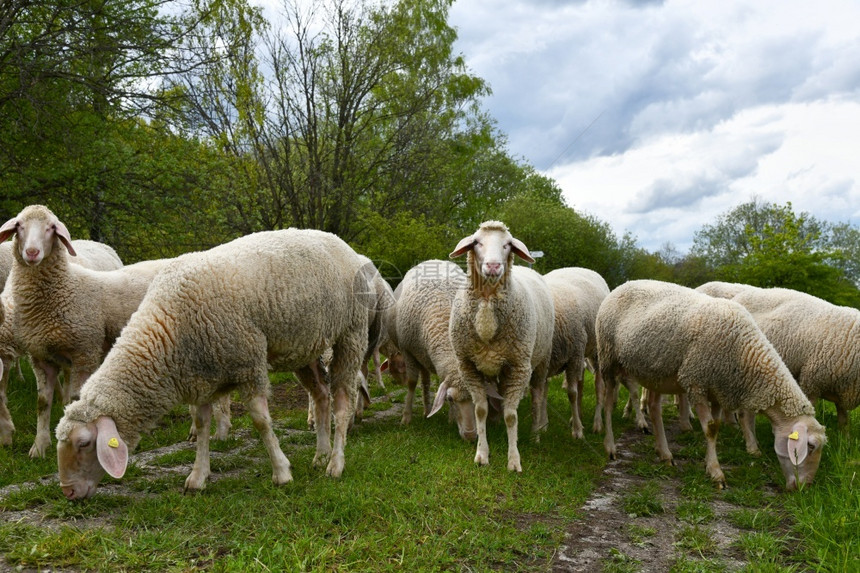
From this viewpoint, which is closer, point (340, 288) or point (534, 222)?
point (340, 288)

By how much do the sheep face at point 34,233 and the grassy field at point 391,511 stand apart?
73.3 inches

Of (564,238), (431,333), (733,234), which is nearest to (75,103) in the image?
(431,333)

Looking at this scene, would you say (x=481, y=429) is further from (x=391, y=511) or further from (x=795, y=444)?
(x=795, y=444)

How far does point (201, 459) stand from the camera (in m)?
4.66

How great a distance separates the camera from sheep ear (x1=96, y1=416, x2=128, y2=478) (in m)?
3.88

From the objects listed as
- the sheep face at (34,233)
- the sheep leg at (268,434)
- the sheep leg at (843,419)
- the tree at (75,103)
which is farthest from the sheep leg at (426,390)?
the tree at (75,103)

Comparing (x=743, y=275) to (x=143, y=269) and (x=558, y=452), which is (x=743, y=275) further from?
(x=143, y=269)

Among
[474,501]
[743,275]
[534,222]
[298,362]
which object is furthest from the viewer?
[534,222]

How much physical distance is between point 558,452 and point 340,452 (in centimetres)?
264

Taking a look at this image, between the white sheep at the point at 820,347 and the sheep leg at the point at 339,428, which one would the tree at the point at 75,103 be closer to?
the sheep leg at the point at 339,428

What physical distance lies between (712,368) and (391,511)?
3.55 meters

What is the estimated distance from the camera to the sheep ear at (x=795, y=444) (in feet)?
17.2

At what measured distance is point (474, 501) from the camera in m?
4.63

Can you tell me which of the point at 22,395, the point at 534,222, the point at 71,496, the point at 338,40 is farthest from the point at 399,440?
the point at 534,222
